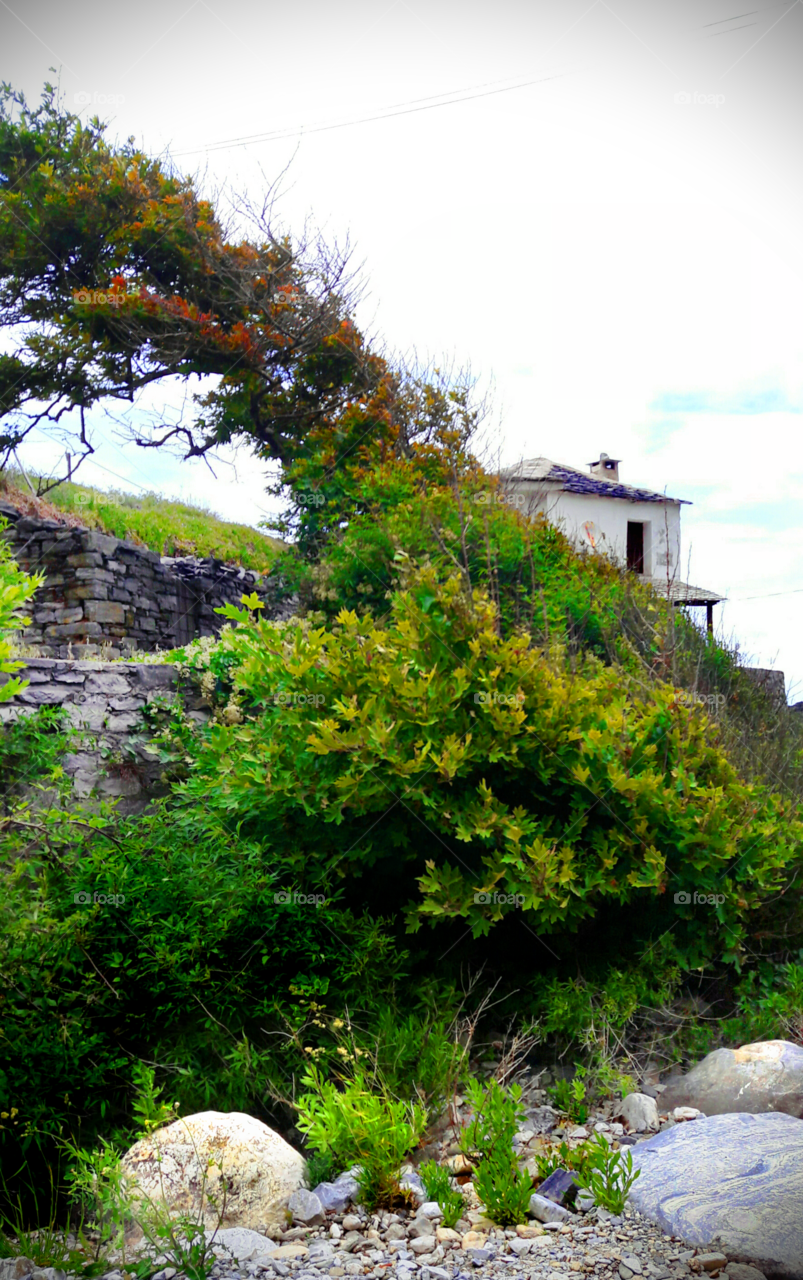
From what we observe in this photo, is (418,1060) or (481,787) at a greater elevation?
(481,787)

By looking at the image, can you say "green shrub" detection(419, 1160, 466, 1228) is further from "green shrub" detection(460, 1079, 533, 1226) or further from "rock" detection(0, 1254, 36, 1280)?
"rock" detection(0, 1254, 36, 1280)

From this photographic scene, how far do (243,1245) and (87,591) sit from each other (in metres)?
11.3

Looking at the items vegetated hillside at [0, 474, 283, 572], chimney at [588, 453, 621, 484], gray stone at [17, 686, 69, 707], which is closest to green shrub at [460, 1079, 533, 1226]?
gray stone at [17, 686, 69, 707]

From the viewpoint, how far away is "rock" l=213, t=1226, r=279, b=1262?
3.35 metres

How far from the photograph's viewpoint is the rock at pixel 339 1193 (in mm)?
3740

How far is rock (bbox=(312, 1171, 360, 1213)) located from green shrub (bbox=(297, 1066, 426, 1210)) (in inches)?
1.7

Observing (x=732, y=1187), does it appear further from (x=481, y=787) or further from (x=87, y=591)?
(x=87, y=591)

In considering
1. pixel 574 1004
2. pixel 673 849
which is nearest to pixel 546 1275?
pixel 574 1004

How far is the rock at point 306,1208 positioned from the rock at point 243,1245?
0.53ft

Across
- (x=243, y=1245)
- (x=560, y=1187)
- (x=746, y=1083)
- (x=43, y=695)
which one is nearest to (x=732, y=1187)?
(x=560, y=1187)

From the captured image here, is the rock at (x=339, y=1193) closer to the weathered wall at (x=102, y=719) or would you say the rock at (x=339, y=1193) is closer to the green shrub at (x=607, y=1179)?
the green shrub at (x=607, y=1179)

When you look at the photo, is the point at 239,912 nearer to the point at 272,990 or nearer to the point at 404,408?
the point at 272,990

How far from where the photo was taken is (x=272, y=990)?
4820mm

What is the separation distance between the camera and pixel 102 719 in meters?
8.77
